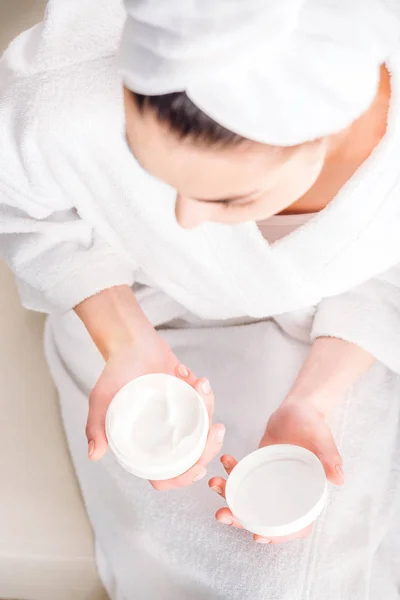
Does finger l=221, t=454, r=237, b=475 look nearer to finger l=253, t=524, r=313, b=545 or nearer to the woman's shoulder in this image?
finger l=253, t=524, r=313, b=545

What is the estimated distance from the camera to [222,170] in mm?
523

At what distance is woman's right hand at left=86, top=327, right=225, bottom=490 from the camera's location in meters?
0.75

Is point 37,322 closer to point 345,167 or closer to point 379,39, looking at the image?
point 345,167

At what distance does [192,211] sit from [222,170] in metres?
0.07

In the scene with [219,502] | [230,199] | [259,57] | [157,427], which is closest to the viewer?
[259,57]

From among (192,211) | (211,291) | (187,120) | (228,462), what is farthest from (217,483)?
(187,120)

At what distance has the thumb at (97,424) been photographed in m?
0.78

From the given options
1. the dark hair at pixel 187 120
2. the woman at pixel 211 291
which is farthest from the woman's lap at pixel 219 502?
the dark hair at pixel 187 120

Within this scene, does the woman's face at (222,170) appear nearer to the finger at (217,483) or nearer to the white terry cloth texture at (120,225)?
the white terry cloth texture at (120,225)

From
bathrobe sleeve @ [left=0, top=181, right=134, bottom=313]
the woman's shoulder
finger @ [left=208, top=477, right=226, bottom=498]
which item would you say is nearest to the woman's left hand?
finger @ [left=208, top=477, right=226, bottom=498]

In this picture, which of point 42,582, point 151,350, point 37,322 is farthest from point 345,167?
point 42,582

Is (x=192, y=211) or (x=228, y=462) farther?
(x=228, y=462)

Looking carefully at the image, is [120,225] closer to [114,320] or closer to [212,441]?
[114,320]

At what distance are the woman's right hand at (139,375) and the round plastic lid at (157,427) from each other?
1.7 inches
